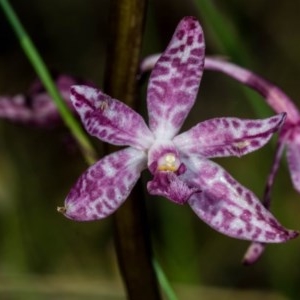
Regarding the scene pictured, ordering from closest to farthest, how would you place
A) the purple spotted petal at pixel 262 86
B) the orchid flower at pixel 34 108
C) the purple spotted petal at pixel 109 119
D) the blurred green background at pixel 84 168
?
the purple spotted petal at pixel 109 119 < the purple spotted petal at pixel 262 86 < the orchid flower at pixel 34 108 < the blurred green background at pixel 84 168

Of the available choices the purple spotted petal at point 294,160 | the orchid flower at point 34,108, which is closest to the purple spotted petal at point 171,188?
the purple spotted petal at point 294,160

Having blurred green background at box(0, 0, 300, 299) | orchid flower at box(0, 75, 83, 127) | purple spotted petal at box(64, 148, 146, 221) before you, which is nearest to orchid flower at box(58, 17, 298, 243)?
purple spotted petal at box(64, 148, 146, 221)

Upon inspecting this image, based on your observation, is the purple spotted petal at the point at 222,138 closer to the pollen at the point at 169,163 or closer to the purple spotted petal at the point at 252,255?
the pollen at the point at 169,163

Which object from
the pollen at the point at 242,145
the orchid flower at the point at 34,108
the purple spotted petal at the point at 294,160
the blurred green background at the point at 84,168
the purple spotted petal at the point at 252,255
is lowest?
the blurred green background at the point at 84,168

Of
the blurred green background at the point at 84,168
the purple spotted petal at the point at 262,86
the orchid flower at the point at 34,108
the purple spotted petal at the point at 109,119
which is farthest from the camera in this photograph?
the blurred green background at the point at 84,168

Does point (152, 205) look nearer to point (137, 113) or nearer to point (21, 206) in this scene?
point (21, 206)

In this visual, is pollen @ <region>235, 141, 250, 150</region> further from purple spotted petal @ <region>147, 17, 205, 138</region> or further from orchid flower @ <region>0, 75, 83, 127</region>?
orchid flower @ <region>0, 75, 83, 127</region>
